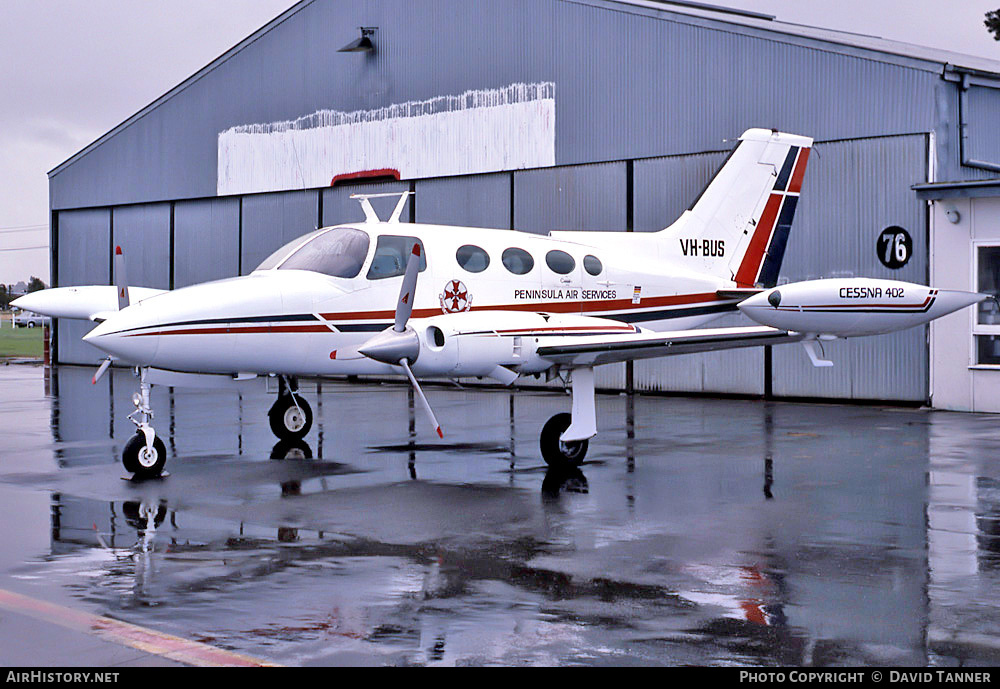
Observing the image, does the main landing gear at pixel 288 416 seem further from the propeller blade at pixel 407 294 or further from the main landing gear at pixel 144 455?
the propeller blade at pixel 407 294

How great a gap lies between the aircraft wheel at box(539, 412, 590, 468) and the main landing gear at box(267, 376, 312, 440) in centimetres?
421

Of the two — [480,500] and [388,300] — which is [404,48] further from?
[480,500]

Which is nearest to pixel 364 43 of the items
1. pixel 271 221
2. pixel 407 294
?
pixel 271 221

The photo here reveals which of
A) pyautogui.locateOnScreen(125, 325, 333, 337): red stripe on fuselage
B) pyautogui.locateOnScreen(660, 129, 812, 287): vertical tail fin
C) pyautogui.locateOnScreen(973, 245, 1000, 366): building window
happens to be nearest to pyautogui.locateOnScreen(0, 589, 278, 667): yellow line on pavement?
pyautogui.locateOnScreen(125, 325, 333, 337): red stripe on fuselage

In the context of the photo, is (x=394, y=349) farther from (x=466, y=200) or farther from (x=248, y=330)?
(x=466, y=200)

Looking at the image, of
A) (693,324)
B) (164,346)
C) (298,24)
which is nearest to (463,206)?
(298,24)

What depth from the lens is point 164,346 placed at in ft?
41.0

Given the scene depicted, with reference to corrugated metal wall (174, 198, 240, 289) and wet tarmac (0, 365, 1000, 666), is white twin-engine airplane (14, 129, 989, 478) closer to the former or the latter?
wet tarmac (0, 365, 1000, 666)

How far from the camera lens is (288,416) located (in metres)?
15.9

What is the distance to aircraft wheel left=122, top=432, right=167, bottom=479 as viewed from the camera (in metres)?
12.6

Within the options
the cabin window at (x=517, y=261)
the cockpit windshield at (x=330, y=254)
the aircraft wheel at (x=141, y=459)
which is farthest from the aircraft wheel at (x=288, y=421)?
the cabin window at (x=517, y=261)

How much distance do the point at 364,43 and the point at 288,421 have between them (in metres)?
17.0

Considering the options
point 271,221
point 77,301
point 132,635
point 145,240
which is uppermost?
point 271,221

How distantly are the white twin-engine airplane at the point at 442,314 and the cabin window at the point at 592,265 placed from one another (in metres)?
0.02
